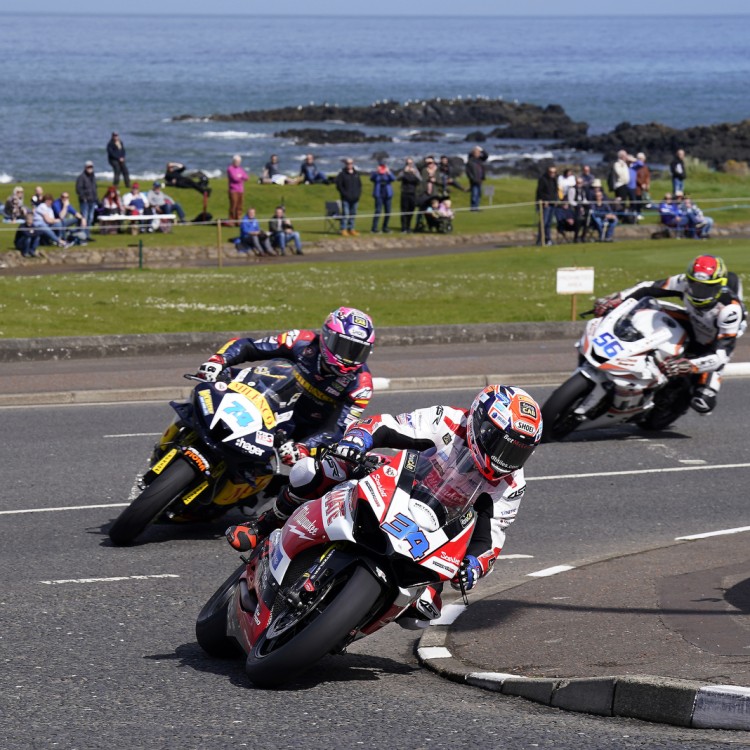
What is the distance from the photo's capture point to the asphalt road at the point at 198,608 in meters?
6.23

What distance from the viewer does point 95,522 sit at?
11.1m

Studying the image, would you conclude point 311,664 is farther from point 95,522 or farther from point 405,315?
point 405,315

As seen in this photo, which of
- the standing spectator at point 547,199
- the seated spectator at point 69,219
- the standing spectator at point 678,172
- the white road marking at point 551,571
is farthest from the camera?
the standing spectator at point 678,172

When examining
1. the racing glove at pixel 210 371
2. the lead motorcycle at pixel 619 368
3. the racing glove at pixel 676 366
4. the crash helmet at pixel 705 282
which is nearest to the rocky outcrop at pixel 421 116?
the lead motorcycle at pixel 619 368

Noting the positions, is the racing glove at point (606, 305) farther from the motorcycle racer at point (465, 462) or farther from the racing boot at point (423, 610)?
the racing boot at point (423, 610)

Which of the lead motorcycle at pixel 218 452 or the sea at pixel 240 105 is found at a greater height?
the sea at pixel 240 105

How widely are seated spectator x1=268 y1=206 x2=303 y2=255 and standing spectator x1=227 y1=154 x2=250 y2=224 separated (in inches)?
128

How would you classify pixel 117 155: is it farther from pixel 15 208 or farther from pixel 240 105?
pixel 240 105

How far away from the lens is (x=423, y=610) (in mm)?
7129

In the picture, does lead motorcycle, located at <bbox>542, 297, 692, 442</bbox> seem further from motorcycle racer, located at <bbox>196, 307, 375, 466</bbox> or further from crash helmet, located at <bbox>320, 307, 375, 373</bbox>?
crash helmet, located at <bbox>320, 307, 375, 373</bbox>

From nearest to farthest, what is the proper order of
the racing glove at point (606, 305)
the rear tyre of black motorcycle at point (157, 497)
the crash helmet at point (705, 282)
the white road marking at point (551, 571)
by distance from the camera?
the white road marking at point (551, 571) → the rear tyre of black motorcycle at point (157, 497) → the crash helmet at point (705, 282) → the racing glove at point (606, 305)

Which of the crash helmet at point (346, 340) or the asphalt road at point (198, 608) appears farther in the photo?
the crash helmet at point (346, 340)

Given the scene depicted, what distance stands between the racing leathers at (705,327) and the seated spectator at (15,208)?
67.8 feet

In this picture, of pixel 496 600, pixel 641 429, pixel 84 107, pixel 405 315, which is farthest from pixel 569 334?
pixel 84 107
